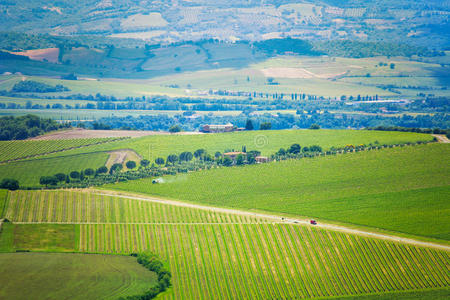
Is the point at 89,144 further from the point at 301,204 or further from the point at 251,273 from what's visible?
the point at 251,273

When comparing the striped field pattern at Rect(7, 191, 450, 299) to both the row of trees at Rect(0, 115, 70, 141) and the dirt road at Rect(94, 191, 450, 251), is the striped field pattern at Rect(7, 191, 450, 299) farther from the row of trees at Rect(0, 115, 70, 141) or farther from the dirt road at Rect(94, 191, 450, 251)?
the row of trees at Rect(0, 115, 70, 141)

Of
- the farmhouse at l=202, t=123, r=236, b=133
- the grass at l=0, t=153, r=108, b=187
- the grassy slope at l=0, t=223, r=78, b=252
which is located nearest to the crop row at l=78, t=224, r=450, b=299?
the grassy slope at l=0, t=223, r=78, b=252

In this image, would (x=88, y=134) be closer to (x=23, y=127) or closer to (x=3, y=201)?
(x=23, y=127)

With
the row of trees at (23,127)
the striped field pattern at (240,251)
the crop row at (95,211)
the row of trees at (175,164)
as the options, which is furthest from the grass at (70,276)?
the row of trees at (23,127)

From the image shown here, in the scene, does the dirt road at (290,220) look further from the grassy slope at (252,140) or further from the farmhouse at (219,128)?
the farmhouse at (219,128)

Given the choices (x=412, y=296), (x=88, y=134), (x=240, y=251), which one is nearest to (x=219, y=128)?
(x=88, y=134)
